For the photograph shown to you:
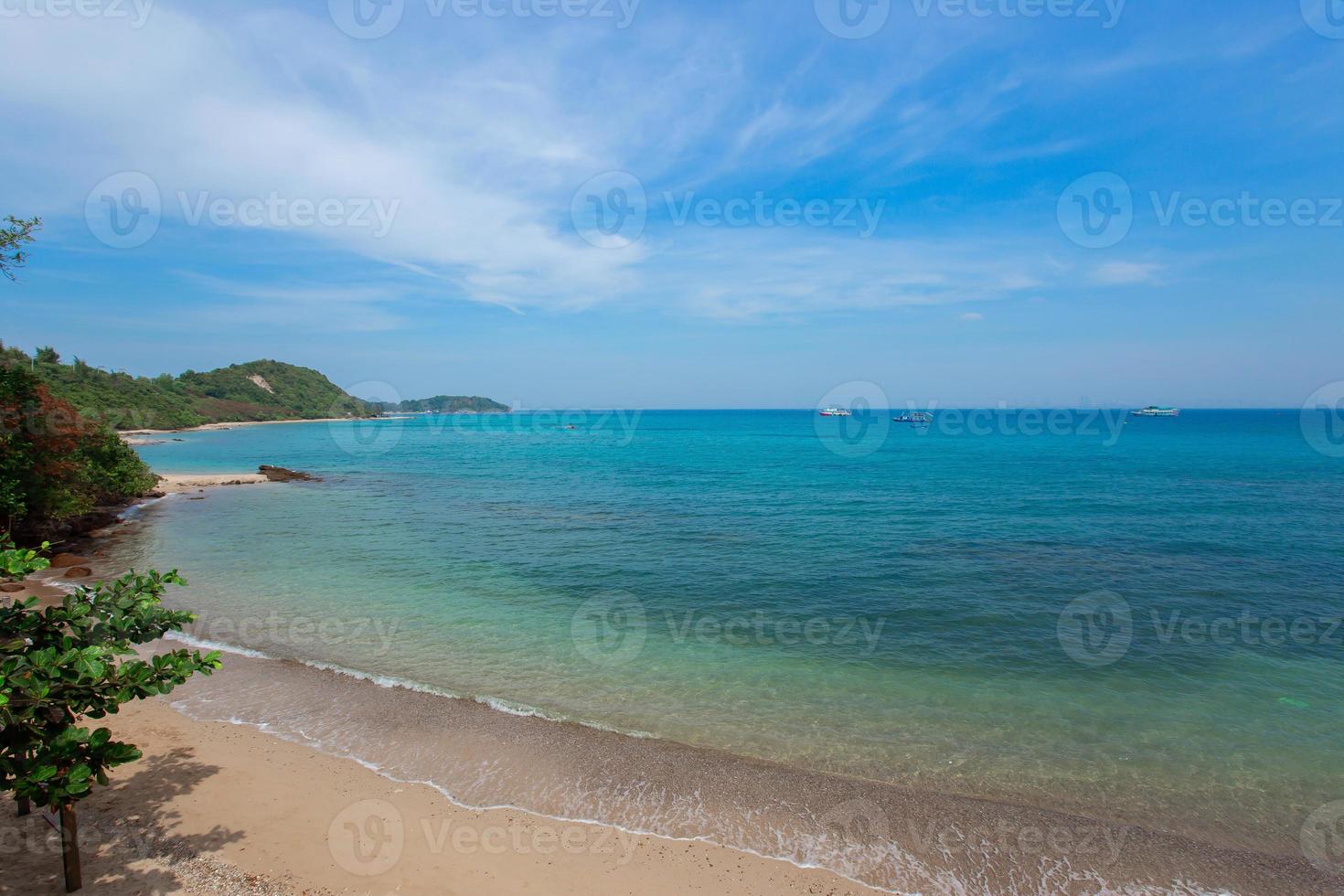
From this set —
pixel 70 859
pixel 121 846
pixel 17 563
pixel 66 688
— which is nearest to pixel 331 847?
pixel 121 846

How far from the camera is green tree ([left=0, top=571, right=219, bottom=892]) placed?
499cm

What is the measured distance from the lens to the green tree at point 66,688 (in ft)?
16.4

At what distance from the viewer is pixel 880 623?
56.0 ft

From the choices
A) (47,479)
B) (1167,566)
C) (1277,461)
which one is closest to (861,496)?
(1167,566)

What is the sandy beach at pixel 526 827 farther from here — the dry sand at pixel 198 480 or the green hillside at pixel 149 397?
the green hillside at pixel 149 397

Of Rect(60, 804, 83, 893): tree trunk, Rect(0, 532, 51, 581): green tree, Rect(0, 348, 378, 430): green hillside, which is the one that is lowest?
Rect(60, 804, 83, 893): tree trunk

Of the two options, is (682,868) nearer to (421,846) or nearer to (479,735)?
(421,846)

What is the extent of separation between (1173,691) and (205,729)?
752 inches

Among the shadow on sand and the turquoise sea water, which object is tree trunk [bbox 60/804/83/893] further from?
the turquoise sea water

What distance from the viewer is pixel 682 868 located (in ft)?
25.5

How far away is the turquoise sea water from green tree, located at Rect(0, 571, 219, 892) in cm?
739

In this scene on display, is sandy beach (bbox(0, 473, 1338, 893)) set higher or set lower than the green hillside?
lower

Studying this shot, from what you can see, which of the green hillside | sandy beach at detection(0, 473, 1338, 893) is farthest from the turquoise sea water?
the green hillside

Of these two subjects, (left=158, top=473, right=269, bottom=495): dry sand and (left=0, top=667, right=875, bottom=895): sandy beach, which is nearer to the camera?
(left=0, top=667, right=875, bottom=895): sandy beach
